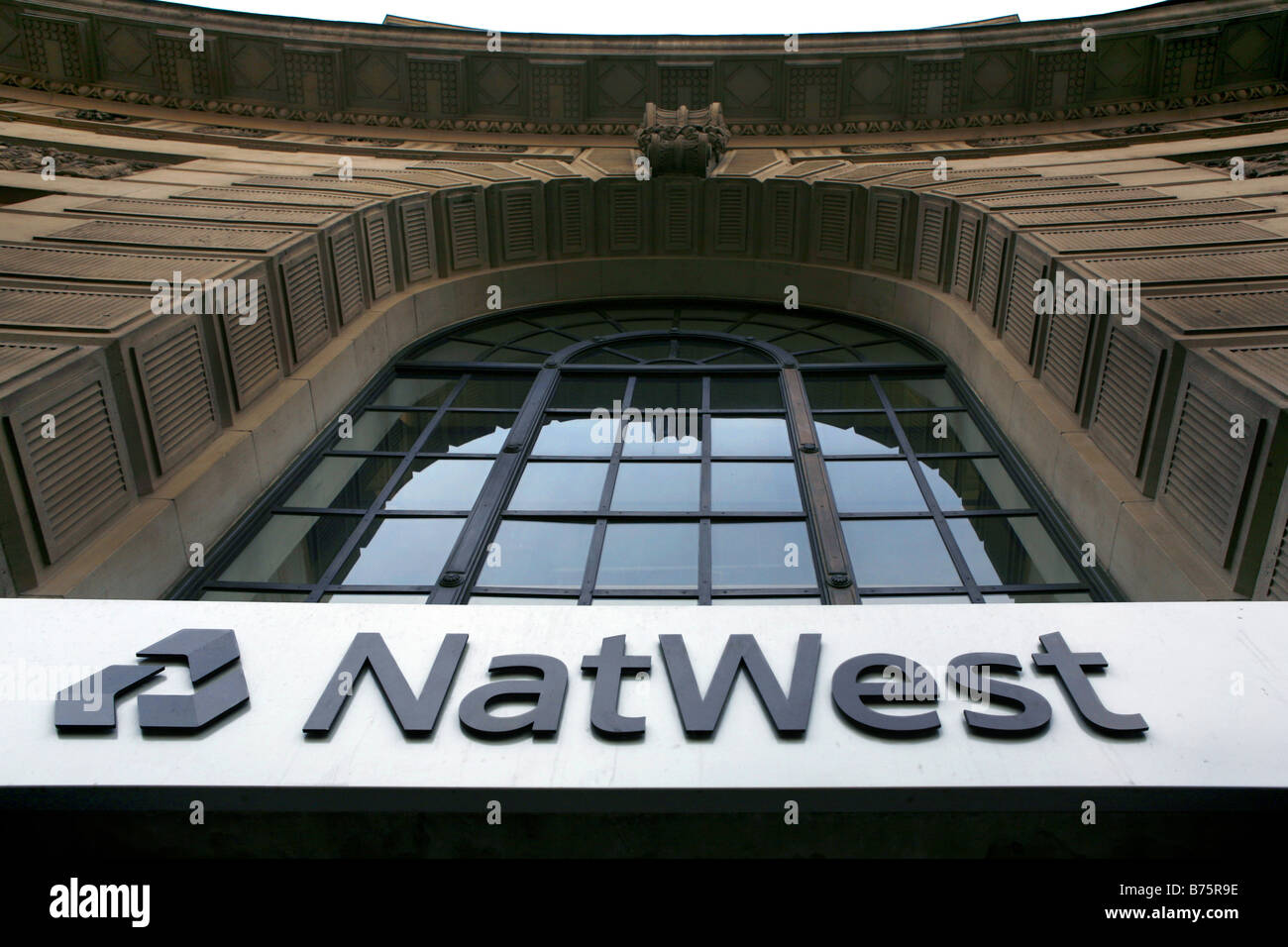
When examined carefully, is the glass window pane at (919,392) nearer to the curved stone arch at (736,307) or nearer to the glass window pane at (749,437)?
the curved stone arch at (736,307)

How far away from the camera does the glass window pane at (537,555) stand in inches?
285

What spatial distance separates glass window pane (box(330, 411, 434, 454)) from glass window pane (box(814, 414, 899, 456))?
4.49 meters

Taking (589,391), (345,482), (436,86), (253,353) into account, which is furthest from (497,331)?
(436,86)

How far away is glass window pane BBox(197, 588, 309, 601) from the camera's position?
7004 millimetres

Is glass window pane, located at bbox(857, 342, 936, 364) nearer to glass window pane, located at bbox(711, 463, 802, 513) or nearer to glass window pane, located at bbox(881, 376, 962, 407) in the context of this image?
glass window pane, located at bbox(881, 376, 962, 407)

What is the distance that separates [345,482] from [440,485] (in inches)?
39.9

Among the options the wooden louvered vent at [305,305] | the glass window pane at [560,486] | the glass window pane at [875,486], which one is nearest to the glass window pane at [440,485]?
the glass window pane at [560,486]

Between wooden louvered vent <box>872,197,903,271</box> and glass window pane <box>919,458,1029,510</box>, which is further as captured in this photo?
wooden louvered vent <box>872,197,903,271</box>

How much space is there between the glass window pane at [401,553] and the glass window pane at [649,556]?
1394 mm

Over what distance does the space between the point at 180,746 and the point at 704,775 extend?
6.62 ft

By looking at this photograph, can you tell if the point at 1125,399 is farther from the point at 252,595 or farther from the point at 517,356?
the point at 517,356

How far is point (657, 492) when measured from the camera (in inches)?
330

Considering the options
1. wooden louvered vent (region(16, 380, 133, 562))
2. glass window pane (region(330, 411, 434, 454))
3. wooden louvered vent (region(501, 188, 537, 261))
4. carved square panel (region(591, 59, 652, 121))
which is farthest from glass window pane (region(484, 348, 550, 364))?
wooden louvered vent (region(16, 380, 133, 562))
